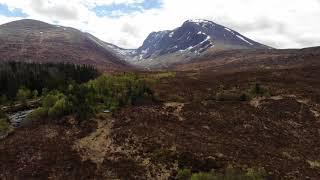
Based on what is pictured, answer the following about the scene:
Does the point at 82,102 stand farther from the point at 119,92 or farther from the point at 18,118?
the point at 18,118

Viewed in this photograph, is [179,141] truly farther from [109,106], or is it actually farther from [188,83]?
[188,83]

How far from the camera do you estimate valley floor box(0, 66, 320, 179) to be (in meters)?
47.0

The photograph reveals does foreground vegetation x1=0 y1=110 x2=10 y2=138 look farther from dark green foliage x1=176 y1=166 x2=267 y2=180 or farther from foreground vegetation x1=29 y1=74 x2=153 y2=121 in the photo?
dark green foliage x1=176 y1=166 x2=267 y2=180

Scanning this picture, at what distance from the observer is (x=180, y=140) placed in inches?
2108

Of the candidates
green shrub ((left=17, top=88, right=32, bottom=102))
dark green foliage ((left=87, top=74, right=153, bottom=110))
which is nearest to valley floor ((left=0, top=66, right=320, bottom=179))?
dark green foliage ((left=87, top=74, right=153, bottom=110))

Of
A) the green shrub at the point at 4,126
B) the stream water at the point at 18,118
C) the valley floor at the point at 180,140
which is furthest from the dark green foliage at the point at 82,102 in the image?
the green shrub at the point at 4,126

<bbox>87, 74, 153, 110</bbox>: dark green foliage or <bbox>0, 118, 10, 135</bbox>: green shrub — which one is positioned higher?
<bbox>87, 74, 153, 110</bbox>: dark green foliage

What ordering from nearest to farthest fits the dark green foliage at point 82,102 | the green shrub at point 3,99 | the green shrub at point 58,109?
the dark green foliage at point 82,102
the green shrub at point 58,109
the green shrub at point 3,99

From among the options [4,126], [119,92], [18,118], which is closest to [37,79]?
[119,92]

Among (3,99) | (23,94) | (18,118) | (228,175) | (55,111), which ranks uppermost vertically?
(228,175)

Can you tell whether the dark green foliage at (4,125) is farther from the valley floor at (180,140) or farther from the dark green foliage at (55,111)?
the dark green foliage at (55,111)

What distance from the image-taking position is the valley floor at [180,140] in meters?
47.0

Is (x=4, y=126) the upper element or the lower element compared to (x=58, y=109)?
lower

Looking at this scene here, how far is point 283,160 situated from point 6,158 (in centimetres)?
3036
